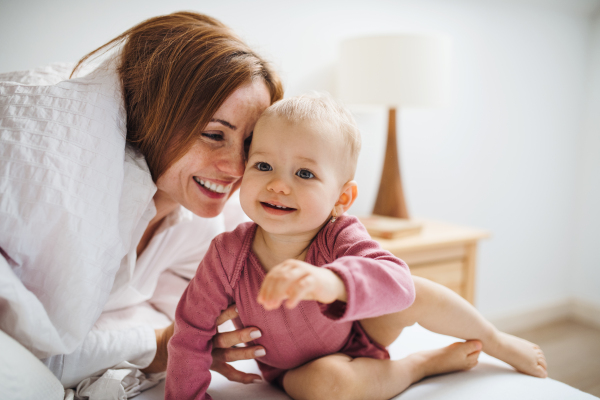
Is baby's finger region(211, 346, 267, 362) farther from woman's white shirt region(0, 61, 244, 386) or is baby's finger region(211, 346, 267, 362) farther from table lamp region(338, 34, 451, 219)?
table lamp region(338, 34, 451, 219)

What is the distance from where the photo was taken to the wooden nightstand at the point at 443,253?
65.7 inches

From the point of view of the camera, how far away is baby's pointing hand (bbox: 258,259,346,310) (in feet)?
1.74

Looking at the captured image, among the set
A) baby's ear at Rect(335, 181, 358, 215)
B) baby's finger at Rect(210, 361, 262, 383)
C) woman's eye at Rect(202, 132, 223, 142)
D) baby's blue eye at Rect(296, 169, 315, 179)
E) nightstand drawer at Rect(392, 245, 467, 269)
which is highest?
woman's eye at Rect(202, 132, 223, 142)

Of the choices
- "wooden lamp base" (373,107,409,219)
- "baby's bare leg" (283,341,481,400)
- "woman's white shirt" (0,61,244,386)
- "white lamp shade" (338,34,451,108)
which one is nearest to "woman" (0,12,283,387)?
"woman's white shirt" (0,61,244,386)

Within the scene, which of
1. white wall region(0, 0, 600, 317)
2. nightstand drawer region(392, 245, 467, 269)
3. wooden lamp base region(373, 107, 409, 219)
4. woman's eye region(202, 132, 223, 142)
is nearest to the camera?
woman's eye region(202, 132, 223, 142)

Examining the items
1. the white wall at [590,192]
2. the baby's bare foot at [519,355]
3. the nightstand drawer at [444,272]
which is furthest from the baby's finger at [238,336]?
the white wall at [590,192]

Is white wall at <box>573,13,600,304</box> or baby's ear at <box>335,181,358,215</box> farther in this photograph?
white wall at <box>573,13,600,304</box>

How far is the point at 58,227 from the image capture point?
77 cm

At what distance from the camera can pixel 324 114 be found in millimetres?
804

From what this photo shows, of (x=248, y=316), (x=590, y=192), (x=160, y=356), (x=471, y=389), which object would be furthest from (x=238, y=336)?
(x=590, y=192)

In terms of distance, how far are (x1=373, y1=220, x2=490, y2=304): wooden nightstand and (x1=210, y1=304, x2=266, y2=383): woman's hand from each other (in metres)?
0.81

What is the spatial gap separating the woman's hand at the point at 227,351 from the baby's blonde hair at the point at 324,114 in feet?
1.14

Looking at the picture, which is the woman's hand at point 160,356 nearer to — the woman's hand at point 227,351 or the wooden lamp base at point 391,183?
the woman's hand at point 227,351

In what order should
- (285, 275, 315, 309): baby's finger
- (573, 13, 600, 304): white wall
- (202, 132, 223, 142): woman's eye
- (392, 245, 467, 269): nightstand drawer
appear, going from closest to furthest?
(285, 275, 315, 309): baby's finger, (202, 132, 223, 142): woman's eye, (392, 245, 467, 269): nightstand drawer, (573, 13, 600, 304): white wall
